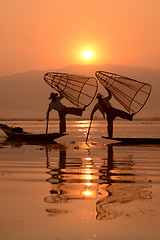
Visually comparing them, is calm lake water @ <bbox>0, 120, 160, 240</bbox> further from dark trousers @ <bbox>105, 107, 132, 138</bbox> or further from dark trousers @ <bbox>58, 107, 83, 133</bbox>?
dark trousers @ <bbox>58, 107, 83, 133</bbox>

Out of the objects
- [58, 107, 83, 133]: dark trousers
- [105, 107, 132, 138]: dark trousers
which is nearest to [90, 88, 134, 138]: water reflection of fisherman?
[105, 107, 132, 138]: dark trousers

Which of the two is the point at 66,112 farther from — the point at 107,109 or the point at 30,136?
the point at 30,136

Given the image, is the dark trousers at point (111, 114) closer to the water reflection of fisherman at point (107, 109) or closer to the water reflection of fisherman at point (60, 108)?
the water reflection of fisherman at point (107, 109)

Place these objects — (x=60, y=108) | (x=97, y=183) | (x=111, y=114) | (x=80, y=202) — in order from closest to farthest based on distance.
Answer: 1. (x=80, y=202)
2. (x=97, y=183)
3. (x=111, y=114)
4. (x=60, y=108)

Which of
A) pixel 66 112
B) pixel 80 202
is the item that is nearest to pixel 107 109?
pixel 66 112

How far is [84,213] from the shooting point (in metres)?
6.89

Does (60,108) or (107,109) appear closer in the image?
(107,109)

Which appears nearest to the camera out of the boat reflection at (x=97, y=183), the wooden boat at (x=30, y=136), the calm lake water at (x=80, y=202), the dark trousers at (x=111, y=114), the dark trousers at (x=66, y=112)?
the calm lake water at (x=80, y=202)

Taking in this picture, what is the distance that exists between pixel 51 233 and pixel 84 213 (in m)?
1.07

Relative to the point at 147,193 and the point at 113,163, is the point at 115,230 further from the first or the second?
the point at 113,163

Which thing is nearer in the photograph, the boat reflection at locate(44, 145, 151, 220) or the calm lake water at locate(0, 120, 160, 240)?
the calm lake water at locate(0, 120, 160, 240)

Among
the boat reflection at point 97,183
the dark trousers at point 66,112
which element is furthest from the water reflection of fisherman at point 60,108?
the boat reflection at point 97,183

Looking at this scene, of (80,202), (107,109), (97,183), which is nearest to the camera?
(80,202)

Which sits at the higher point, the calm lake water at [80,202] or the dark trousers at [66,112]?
the dark trousers at [66,112]
